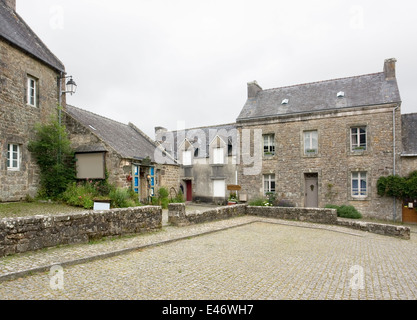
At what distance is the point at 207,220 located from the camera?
39.0 feet

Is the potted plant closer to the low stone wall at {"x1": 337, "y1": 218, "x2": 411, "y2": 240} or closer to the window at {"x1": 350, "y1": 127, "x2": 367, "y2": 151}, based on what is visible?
the window at {"x1": 350, "y1": 127, "x2": 367, "y2": 151}

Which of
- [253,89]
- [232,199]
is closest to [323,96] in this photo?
[253,89]

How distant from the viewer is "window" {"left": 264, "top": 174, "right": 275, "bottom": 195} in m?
20.1

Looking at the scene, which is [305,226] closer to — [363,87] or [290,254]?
[290,254]

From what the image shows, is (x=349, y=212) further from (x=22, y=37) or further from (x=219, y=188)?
(x=22, y=37)

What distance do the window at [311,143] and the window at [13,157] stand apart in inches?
612

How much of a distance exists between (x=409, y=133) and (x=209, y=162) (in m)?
13.4

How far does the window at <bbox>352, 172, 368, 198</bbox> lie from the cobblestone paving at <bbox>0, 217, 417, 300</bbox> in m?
8.77

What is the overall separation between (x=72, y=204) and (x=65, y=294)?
8.90 metres

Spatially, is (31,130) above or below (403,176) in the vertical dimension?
above

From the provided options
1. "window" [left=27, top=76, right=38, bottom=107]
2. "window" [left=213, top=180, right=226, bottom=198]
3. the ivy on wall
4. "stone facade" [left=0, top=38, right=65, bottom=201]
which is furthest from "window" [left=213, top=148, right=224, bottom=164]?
"window" [left=27, top=76, right=38, bottom=107]

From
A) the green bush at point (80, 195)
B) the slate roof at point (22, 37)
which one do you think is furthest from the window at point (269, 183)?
the slate roof at point (22, 37)
